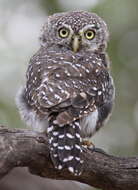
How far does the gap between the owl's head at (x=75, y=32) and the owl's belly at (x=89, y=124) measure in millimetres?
883

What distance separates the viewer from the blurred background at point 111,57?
1016cm

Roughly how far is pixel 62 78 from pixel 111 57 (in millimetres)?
4162

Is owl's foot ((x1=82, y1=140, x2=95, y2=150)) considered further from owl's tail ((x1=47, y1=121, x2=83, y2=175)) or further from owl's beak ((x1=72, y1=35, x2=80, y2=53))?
owl's beak ((x1=72, y1=35, x2=80, y2=53))

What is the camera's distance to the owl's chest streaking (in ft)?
20.0

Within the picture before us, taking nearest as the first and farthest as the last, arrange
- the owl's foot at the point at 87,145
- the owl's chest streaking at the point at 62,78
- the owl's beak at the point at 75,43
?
the owl's chest streaking at the point at 62,78 < the owl's foot at the point at 87,145 < the owl's beak at the point at 75,43

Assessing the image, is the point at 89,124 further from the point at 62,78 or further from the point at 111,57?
the point at 111,57

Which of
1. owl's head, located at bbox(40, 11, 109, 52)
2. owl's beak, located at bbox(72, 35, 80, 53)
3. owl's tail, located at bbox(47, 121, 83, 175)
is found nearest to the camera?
owl's tail, located at bbox(47, 121, 83, 175)

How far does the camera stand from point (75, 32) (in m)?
7.25

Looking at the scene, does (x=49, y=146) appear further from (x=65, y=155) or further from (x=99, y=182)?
(x=99, y=182)

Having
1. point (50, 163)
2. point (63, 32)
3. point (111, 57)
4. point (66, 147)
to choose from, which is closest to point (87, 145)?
point (50, 163)

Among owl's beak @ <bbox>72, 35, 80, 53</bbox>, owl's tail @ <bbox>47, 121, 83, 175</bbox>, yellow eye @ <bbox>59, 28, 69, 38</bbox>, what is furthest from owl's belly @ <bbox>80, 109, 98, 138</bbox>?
yellow eye @ <bbox>59, 28, 69, 38</bbox>

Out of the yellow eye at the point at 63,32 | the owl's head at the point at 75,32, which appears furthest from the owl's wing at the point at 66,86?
the yellow eye at the point at 63,32

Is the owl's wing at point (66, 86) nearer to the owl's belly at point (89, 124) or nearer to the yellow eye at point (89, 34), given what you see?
the owl's belly at point (89, 124)

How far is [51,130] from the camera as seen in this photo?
5879mm
